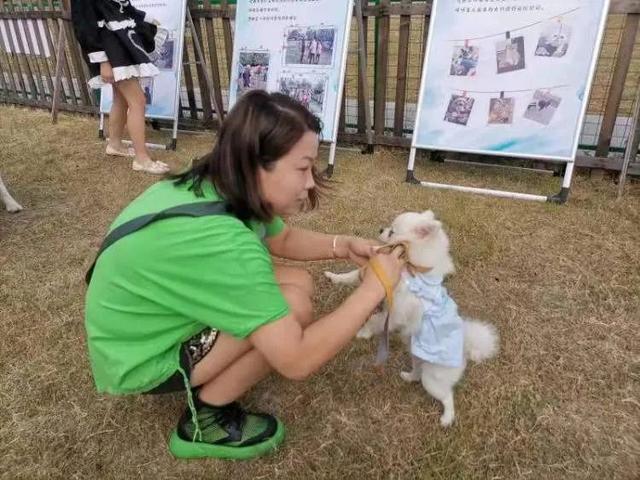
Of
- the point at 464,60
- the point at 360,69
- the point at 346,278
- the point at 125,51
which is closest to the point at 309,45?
the point at 360,69

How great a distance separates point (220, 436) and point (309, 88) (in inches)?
123

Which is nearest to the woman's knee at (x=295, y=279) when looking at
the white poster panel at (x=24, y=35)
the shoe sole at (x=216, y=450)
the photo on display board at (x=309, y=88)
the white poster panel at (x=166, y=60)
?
the shoe sole at (x=216, y=450)

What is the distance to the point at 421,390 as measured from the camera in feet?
6.59

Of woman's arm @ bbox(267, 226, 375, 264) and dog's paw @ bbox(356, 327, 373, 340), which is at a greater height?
woman's arm @ bbox(267, 226, 375, 264)

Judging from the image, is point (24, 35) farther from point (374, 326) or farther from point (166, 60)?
point (374, 326)

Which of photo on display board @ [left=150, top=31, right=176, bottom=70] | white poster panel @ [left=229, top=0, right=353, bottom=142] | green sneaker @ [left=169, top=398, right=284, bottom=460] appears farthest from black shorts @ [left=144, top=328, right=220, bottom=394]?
photo on display board @ [left=150, top=31, right=176, bottom=70]

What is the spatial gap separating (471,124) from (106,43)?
9.83 feet

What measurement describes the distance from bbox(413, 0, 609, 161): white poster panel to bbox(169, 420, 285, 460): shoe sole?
9.12 ft

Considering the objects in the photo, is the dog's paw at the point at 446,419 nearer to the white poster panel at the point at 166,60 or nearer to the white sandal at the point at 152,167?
the white sandal at the point at 152,167

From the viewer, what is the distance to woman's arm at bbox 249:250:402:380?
4.20 ft

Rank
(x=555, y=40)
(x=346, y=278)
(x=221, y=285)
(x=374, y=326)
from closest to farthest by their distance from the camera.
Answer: (x=221, y=285), (x=374, y=326), (x=346, y=278), (x=555, y=40)

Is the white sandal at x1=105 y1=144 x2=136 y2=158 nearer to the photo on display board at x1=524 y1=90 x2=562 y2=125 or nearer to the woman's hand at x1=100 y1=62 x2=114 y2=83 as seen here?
the woman's hand at x1=100 y1=62 x2=114 y2=83

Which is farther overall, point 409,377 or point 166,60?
point 166,60

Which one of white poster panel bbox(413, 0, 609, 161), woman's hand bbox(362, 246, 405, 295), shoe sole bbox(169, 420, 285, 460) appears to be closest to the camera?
woman's hand bbox(362, 246, 405, 295)
